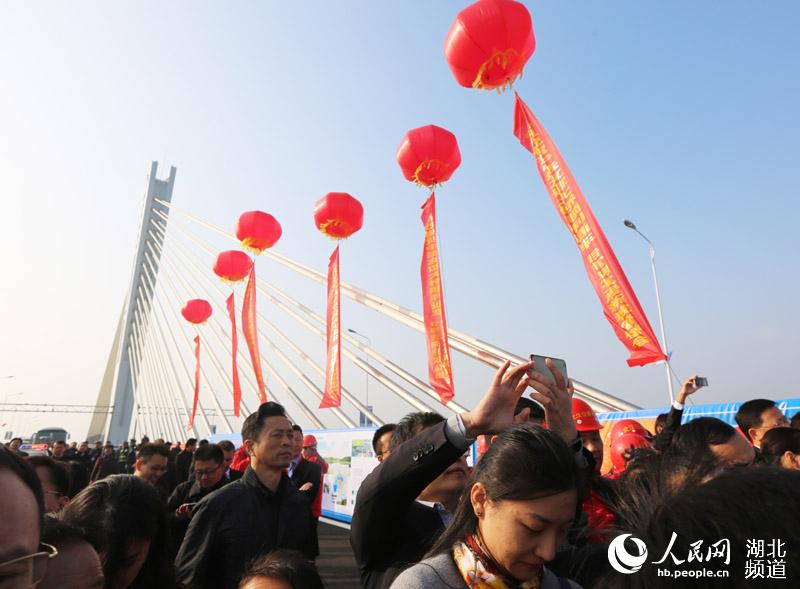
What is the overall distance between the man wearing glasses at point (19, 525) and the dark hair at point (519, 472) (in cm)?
76

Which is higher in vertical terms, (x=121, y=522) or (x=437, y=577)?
(x=437, y=577)

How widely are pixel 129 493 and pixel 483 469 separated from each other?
1258 mm

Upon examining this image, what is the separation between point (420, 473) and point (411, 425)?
2.01ft

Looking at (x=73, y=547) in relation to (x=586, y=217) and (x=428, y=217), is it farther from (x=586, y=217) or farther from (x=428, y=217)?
(x=428, y=217)

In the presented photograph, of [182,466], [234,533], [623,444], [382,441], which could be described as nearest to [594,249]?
[623,444]

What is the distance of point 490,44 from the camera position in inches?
197

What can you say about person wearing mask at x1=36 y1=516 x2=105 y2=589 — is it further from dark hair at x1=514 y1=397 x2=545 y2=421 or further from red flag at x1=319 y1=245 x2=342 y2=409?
red flag at x1=319 y1=245 x2=342 y2=409

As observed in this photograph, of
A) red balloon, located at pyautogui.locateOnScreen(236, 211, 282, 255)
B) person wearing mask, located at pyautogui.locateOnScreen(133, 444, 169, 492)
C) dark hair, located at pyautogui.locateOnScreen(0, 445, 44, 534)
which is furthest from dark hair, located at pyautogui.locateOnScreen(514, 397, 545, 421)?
red balloon, located at pyautogui.locateOnScreen(236, 211, 282, 255)

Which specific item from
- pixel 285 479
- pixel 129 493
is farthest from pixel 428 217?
pixel 129 493

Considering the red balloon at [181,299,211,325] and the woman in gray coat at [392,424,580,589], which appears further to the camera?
the red balloon at [181,299,211,325]

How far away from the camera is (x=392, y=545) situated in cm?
142

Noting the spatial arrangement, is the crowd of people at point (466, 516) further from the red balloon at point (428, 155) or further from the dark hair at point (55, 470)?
the red balloon at point (428, 155)

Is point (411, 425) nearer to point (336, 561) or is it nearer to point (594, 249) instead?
point (594, 249)

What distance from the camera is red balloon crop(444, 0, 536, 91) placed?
4.89 m
